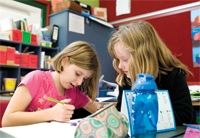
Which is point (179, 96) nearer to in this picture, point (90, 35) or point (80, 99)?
point (80, 99)

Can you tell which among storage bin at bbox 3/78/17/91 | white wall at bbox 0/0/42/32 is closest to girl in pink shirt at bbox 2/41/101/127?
storage bin at bbox 3/78/17/91

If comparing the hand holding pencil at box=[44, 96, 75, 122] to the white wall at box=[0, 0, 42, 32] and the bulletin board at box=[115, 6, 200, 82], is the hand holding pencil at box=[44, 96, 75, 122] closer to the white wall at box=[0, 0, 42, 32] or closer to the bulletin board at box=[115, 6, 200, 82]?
the bulletin board at box=[115, 6, 200, 82]

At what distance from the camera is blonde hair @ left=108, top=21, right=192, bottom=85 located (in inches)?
31.7

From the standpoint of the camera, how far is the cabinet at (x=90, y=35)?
8.94ft

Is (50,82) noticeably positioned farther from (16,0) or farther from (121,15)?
(121,15)

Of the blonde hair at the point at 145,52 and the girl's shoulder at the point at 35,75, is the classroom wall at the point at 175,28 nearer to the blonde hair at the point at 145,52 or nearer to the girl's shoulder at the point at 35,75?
the blonde hair at the point at 145,52

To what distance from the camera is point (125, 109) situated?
0.55 metres

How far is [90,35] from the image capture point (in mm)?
3018

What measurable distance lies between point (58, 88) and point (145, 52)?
0.56 m

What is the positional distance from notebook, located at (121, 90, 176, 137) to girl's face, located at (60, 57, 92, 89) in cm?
49

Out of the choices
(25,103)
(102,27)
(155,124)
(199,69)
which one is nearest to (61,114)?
(25,103)

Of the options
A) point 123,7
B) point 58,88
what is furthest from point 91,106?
point 123,7

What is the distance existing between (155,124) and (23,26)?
95.4 inches

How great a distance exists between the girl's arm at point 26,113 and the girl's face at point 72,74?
22 cm
